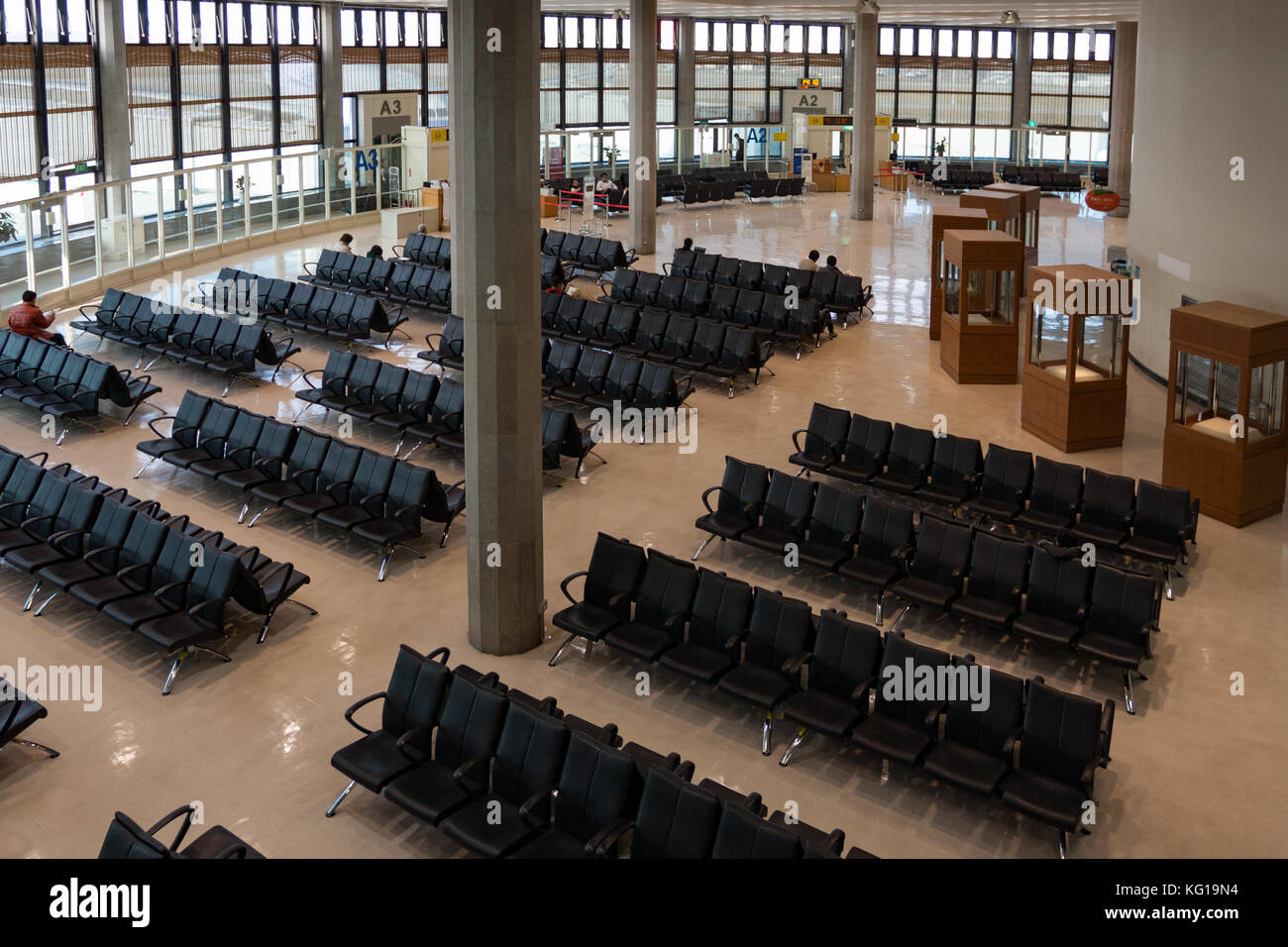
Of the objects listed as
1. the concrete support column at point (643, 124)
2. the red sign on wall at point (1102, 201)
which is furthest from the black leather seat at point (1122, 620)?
the red sign on wall at point (1102, 201)

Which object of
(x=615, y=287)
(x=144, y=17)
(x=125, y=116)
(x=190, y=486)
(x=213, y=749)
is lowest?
(x=213, y=749)

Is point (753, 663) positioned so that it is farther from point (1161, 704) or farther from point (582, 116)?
point (582, 116)

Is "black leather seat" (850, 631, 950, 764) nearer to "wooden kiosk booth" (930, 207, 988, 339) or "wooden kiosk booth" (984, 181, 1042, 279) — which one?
"wooden kiosk booth" (930, 207, 988, 339)

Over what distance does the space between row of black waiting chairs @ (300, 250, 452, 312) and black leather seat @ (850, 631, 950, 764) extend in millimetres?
11751

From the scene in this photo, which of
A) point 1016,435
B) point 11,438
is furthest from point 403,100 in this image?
point 1016,435

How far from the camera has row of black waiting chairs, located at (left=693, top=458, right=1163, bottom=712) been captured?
893cm

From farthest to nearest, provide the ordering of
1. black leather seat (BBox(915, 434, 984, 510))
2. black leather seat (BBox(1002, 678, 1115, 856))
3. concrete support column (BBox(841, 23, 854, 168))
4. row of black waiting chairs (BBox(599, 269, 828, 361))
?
concrete support column (BBox(841, 23, 854, 168)) < row of black waiting chairs (BBox(599, 269, 828, 361)) < black leather seat (BBox(915, 434, 984, 510)) < black leather seat (BBox(1002, 678, 1115, 856))

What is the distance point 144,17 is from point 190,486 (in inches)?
660

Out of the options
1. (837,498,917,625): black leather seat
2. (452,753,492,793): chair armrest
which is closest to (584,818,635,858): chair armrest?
(452,753,492,793): chair armrest

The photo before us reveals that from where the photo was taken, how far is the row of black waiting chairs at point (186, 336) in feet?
50.7

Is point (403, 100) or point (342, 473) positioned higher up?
point (403, 100)

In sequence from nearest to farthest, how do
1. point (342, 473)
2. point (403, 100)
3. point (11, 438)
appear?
1. point (342, 473)
2. point (11, 438)
3. point (403, 100)

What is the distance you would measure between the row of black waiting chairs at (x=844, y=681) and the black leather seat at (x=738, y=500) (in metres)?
1.72

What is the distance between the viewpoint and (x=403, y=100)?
29781 millimetres
